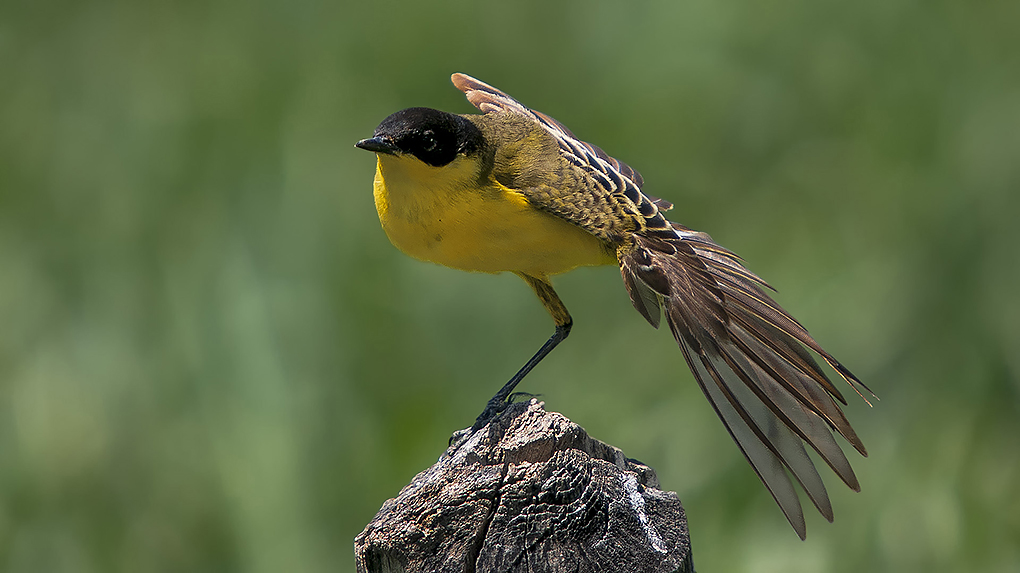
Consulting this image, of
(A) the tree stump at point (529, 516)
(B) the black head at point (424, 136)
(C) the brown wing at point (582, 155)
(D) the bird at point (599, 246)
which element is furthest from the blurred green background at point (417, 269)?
(A) the tree stump at point (529, 516)

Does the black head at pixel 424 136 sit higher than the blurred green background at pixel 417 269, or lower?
higher

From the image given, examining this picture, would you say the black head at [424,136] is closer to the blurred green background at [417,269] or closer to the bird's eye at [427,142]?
the bird's eye at [427,142]

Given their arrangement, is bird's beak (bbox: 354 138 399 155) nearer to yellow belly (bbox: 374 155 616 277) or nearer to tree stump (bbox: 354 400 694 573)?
yellow belly (bbox: 374 155 616 277)

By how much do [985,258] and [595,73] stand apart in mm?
2336

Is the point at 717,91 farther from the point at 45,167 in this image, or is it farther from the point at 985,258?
the point at 45,167

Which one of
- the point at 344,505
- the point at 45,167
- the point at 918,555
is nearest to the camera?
the point at 918,555

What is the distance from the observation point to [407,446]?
17.0ft

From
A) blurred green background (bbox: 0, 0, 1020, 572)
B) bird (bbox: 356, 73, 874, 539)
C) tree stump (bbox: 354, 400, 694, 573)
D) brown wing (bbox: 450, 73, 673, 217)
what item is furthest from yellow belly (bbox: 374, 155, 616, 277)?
blurred green background (bbox: 0, 0, 1020, 572)

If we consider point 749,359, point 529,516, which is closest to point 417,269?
point 749,359

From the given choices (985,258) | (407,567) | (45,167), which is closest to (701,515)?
(985,258)

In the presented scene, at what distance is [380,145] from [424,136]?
18 centimetres

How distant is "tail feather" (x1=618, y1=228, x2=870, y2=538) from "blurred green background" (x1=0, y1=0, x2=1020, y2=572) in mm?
1545

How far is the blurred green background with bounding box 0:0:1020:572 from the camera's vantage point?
198 inches

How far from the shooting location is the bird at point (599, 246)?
10.6ft
